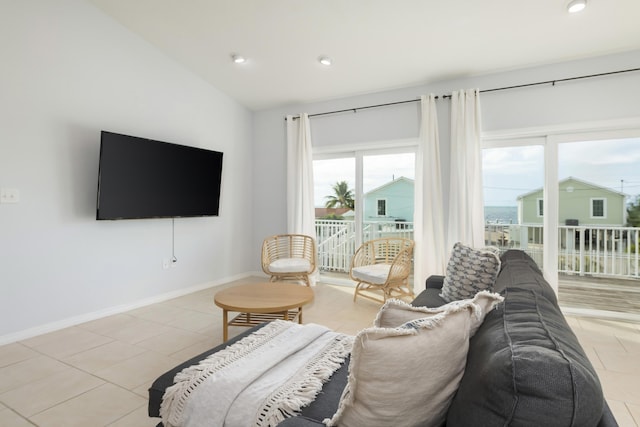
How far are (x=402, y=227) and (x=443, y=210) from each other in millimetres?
619

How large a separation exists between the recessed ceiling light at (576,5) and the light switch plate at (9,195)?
15.6ft

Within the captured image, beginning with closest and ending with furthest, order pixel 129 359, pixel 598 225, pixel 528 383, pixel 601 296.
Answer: pixel 528 383
pixel 129 359
pixel 598 225
pixel 601 296

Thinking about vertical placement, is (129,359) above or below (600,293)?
below

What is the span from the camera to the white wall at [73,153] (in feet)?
9.39

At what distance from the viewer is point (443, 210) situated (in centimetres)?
403

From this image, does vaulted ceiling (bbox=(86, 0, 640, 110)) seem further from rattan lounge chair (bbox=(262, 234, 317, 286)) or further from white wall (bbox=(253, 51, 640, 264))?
rattan lounge chair (bbox=(262, 234, 317, 286))

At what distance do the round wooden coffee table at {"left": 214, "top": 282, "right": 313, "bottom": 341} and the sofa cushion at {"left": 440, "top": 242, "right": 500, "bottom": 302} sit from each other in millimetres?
1091

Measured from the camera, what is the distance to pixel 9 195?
283cm

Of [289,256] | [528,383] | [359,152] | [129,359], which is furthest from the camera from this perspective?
[289,256]

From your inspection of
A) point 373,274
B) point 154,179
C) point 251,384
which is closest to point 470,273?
point 373,274

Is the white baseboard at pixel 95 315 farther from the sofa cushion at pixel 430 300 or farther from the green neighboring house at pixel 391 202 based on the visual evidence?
the sofa cushion at pixel 430 300

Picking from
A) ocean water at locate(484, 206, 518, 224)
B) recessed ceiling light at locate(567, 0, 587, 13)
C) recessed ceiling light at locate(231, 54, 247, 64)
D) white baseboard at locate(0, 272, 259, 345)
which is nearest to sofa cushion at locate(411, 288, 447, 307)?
ocean water at locate(484, 206, 518, 224)

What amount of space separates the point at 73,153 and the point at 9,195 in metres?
0.63

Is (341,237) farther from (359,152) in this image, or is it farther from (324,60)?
(324,60)
